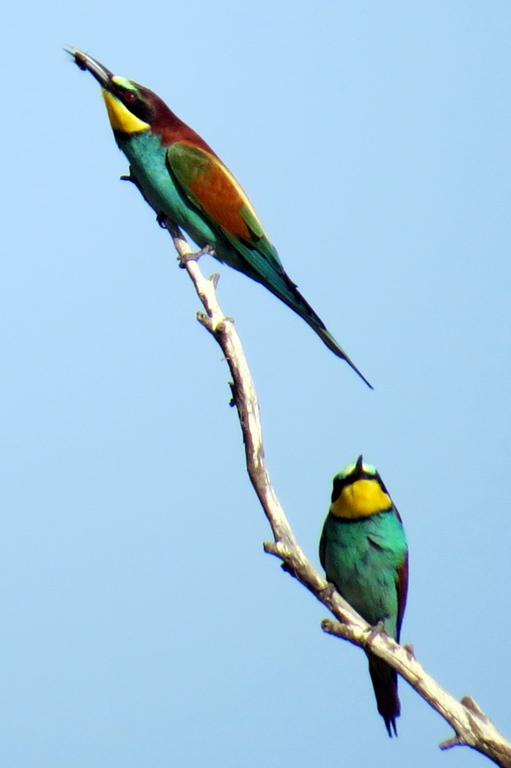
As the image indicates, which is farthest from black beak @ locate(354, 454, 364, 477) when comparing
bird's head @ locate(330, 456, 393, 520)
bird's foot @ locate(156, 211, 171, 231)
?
bird's foot @ locate(156, 211, 171, 231)

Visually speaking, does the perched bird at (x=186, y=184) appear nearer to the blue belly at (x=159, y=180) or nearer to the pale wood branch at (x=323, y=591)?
the blue belly at (x=159, y=180)

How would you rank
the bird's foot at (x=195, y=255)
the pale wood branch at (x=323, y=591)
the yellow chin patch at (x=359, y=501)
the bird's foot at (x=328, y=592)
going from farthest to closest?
the yellow chin patch at (x=359, y=501)
the bird's foot at (x=195, y=255)
the bird's foot at (x=328, y=592)
the pale wood branch at (x=323, y=591)

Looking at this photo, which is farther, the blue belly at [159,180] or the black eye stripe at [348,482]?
the black eye stripe at [348,482]

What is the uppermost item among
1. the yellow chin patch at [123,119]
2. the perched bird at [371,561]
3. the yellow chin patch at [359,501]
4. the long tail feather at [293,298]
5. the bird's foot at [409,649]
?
the yellow chin patch at [123,119]

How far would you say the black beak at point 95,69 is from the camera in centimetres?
660

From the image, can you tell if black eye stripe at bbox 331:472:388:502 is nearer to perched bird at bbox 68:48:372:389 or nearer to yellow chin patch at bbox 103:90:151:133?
perched bird at bbox 68:48:372:389

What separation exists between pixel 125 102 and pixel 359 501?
2002mm

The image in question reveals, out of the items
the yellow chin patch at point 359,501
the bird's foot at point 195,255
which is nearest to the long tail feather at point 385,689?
the yellow chin patch at point 359,501

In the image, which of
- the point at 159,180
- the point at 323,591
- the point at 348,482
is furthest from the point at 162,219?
the point at 323,591

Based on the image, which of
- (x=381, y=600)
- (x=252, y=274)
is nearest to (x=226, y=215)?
(x=252, y=274)

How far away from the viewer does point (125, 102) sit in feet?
21.8

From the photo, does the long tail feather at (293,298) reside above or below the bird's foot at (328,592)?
above

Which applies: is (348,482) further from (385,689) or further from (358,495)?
(385,689)

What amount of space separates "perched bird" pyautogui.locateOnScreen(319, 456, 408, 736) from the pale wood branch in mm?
1142
